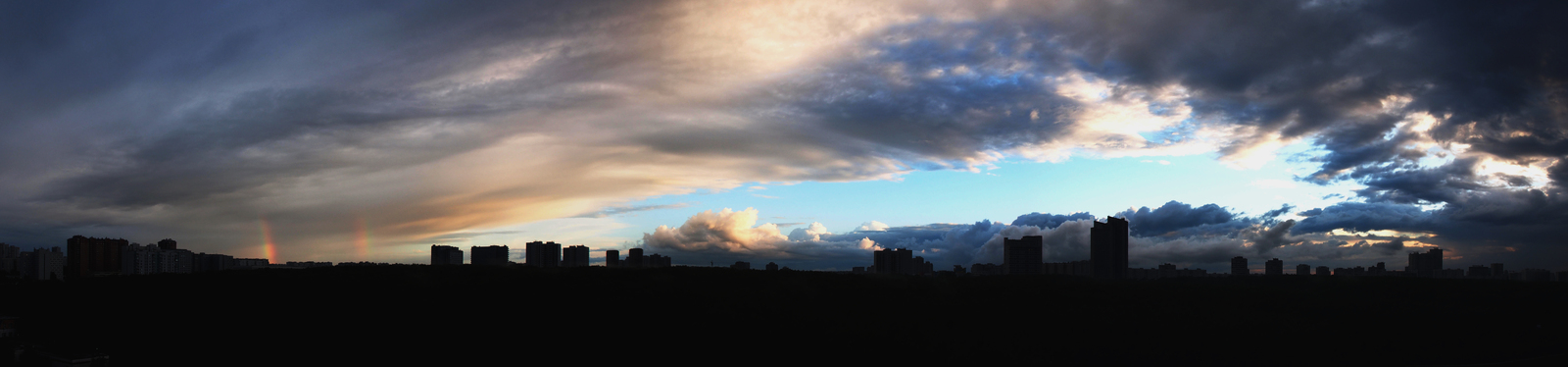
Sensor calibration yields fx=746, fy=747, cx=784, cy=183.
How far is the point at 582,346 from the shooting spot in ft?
140

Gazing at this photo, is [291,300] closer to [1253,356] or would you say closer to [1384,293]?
[1253,356]

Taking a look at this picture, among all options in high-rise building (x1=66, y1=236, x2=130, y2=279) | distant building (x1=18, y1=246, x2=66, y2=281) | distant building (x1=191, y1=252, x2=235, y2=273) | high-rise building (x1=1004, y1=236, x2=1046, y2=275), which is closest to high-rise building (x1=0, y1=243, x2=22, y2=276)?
distant building (x1=18, y1=246, x2=66, y2=281)

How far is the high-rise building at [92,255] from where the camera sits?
293 feet

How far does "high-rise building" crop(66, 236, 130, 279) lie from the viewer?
89.3 metres

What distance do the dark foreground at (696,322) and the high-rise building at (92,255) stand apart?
44.9m

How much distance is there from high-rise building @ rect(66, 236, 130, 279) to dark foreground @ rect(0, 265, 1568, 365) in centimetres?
4490

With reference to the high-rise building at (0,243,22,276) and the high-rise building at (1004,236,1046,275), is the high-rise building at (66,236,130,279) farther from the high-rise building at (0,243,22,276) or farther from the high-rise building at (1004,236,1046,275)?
the high-rise building at (1004,236,1046,275)

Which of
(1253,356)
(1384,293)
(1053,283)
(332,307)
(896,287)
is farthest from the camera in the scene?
(1384,293)

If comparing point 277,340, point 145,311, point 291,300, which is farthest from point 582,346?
point 145,311

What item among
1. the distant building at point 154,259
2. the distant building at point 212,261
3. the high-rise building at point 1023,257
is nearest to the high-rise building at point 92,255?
the distant building at point 154,259

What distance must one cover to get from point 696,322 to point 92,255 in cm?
9054

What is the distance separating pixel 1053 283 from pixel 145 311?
219 feet

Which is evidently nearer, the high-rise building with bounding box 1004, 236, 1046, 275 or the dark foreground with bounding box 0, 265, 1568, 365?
the dark foreground with bounding box 0, 265, 1568, 365

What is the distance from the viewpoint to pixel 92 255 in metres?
91.6
